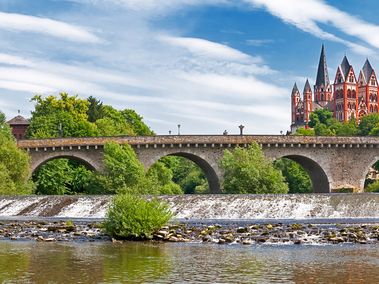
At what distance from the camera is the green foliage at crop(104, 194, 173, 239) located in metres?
27.6

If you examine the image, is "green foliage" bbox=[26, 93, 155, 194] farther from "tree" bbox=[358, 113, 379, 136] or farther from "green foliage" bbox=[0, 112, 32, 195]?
"tree" bbox=[358, 113, 379, 136]

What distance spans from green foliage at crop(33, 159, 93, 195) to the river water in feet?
142

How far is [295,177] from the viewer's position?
3684 inches

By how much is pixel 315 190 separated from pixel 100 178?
1032 inches

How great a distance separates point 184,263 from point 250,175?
135 ft

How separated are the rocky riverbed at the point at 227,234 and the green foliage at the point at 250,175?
2608 centimetres

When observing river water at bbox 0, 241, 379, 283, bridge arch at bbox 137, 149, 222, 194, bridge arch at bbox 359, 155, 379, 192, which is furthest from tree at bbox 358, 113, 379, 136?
river water at bbox 0, 241, 379, 283

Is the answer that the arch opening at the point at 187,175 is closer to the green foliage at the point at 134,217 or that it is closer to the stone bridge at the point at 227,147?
the stone bridge at the point at 227,147

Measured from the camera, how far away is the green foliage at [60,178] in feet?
229

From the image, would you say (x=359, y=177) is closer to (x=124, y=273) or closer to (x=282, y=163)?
(x=282, y=163)

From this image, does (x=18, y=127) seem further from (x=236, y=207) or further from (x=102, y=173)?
(x=236, y=207)

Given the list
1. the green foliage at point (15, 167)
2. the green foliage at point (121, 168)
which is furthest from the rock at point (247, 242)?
the green foliage at point (121, 168)

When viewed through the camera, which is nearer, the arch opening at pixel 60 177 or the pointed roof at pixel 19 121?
the arch opening at pixel 60 177

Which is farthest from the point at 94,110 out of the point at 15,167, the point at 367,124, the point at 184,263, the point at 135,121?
the point at 184,263
